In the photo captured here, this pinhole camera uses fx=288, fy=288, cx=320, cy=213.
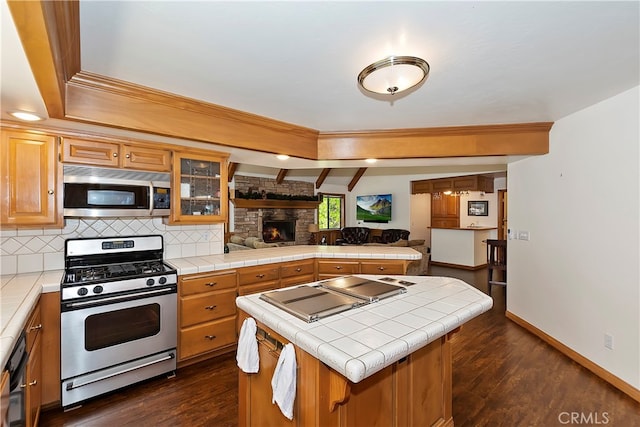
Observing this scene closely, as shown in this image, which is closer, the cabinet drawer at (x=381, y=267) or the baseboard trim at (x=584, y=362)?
the baseboard trim at (x=584, y=362)

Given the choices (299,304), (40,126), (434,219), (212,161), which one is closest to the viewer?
(299,304)

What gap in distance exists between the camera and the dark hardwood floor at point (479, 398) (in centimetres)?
195

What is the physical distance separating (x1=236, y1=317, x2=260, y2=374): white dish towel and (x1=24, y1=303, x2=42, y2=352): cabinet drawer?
1178 mm

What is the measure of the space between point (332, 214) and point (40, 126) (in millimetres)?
7816

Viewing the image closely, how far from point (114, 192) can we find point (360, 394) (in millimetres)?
2429

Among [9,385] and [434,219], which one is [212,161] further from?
[434,219]

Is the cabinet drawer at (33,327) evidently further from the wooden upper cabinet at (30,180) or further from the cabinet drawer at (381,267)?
the cabinet drawer at (381,267)

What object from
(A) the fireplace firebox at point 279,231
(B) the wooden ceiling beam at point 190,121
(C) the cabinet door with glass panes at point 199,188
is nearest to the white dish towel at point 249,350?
(B) the wooden ceiling beam at point 190,121

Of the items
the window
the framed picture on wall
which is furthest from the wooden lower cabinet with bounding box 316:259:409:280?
the window

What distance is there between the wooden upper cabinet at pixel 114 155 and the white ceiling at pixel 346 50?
414 mm

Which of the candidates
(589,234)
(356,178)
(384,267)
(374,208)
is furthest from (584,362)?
(356,178)

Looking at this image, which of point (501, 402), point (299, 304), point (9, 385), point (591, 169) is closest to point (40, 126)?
point (9, 385)

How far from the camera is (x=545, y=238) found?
3102mm

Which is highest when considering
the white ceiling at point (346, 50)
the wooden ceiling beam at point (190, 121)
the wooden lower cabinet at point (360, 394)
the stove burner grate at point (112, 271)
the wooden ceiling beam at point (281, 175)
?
the wooden ceiling beam at point (281, 175)
